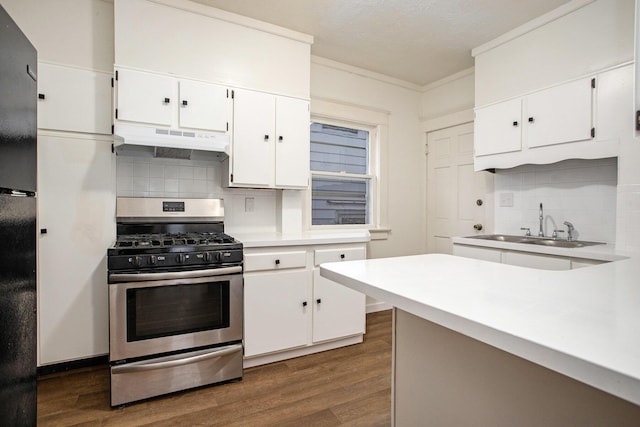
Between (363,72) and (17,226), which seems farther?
(363,72)

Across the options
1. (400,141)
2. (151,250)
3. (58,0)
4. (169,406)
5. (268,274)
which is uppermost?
(58,0)

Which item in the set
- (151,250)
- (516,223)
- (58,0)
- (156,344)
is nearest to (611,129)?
(516,223)

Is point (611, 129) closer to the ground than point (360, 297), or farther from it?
farther from it

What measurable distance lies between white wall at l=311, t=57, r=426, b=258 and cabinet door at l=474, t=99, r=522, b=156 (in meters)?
1.06

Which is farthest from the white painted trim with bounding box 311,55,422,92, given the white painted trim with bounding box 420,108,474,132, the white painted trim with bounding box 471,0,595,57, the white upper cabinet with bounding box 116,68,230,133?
the white upper cabinet with bounding box 116,68,230,133

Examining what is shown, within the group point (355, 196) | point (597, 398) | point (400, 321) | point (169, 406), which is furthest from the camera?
point (355, 196)

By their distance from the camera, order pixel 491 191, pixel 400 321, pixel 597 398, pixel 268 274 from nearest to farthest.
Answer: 1. pixel 597 398
2. pixel 400 321
3. pixel 268 274
4. pixel 491 191

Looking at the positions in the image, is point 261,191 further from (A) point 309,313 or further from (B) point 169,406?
(B) point 169,406

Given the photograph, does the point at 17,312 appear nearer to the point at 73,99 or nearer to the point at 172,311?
the point at 172,311

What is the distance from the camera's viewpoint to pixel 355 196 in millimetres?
3861

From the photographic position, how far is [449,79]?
12.6ft

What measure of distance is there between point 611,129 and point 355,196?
229 cm

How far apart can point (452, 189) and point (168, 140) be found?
121 inches

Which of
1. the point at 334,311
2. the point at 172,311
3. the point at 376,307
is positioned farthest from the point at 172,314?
the point at 376,307
